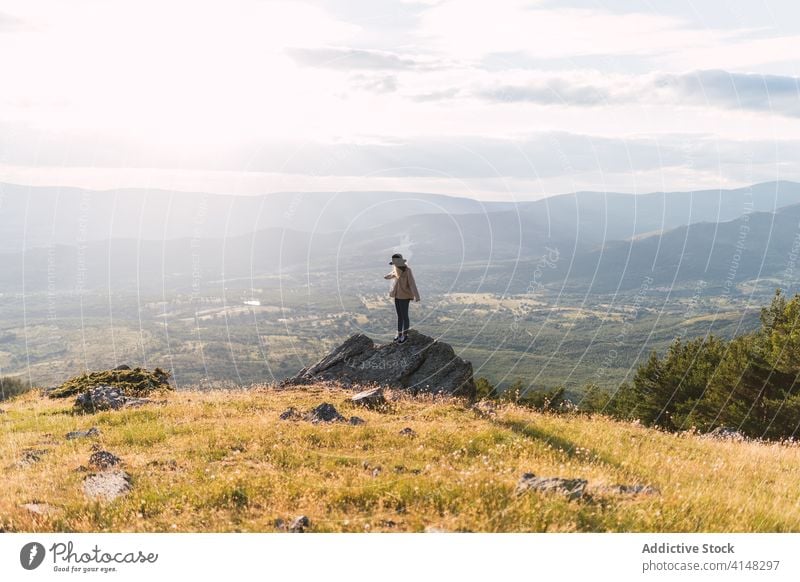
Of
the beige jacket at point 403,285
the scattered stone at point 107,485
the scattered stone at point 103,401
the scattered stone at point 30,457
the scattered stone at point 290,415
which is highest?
the beige jacket at point 403,285

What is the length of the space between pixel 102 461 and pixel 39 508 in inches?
112

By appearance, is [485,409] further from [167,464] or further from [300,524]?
[300,524]

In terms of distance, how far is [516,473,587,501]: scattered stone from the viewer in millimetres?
11086

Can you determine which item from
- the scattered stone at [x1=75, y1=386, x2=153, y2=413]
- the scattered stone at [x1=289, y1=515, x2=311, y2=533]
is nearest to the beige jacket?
the scattered stone at [x1=75, y1=386, x2=153, y2=413]

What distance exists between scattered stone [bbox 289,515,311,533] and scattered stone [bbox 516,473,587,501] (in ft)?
11.2

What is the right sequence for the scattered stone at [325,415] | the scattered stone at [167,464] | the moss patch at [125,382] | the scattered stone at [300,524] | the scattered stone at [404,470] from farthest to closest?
the moss patch at [125,382]
the scattered stone at [325,415]
the scattered stone at [167,464]
the scattered stone at [404,470]
the scattered stone at [300,524]

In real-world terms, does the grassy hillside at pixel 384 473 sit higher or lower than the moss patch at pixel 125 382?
higher

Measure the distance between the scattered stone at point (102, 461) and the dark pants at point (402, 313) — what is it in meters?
14.3

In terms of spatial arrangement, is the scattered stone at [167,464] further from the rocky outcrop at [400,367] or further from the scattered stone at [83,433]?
the rocky outcrop at [400,367]

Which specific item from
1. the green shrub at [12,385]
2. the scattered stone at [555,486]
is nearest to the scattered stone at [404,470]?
the scattered stone at [555,486]

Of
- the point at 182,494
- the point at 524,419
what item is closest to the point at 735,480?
the point at 524,419

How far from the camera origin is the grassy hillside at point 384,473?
35.1 ft

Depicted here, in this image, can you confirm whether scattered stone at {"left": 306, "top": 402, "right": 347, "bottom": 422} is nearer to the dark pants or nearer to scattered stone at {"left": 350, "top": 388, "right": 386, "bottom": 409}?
scattered stone at {"left": 350, "top": 388, "right": 386, "bottom": 409}
